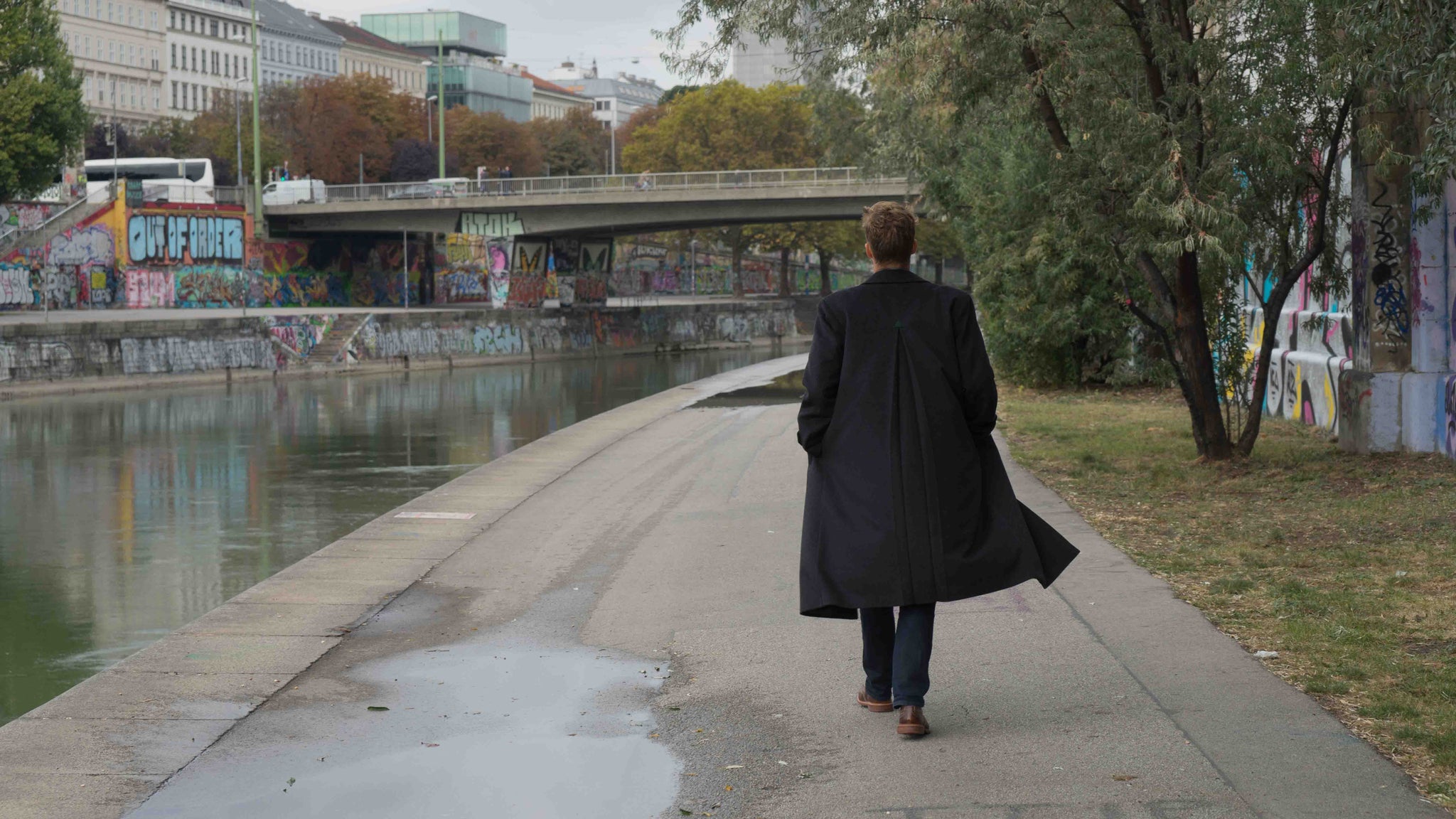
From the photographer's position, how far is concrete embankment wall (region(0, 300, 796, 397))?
128 feet

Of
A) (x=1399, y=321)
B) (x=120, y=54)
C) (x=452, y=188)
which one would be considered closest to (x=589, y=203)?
(x=452, y=188)

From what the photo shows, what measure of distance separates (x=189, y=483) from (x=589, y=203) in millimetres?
41423

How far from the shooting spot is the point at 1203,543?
9695mm

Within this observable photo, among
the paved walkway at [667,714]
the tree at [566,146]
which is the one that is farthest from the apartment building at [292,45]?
the paved walkway at [667,714]

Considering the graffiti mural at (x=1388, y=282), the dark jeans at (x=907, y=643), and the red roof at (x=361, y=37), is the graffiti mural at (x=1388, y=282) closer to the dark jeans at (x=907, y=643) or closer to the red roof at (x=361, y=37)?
the dark jeans at (x=907, y=643)

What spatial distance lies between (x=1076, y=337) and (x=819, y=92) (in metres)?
6.85

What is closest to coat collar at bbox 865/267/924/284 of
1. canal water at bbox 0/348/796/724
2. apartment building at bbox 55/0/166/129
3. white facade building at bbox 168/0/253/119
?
canal water at bbox 0/348/796/724

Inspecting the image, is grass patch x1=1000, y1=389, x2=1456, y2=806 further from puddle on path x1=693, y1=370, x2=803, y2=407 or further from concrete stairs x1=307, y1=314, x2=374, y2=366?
concrete stairs x1=307, y1=314, x2=374, y2=366

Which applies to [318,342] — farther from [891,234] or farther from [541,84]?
[541,84]

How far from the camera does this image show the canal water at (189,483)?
1120cm

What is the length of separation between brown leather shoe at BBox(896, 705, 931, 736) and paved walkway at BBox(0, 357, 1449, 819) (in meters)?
0.07

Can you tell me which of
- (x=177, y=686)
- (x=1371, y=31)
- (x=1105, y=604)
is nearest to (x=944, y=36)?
(x=1371, y=31)

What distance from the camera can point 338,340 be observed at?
4969cm

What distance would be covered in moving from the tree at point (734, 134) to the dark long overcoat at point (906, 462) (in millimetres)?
82444
